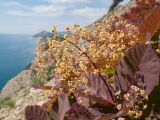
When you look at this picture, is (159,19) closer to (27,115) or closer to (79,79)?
(79,79)

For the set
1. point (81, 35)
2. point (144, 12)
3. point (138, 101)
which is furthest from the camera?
point (144, 12)

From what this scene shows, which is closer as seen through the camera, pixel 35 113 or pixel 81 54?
pixel 81 54

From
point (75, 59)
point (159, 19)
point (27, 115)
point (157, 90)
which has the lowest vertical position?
point (27, 115)

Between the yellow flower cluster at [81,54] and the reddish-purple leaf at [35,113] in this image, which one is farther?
the reddish-purple leaf at [35,113]

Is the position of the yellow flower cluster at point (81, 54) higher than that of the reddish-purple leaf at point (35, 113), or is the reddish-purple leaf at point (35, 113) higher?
the yellow flower cluster at point (81, 54)

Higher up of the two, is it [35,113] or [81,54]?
[81,54]

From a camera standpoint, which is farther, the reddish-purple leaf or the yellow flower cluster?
the reddish-purple leaf

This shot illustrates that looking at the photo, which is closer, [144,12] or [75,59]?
[75,59]

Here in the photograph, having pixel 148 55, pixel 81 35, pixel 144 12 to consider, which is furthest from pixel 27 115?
pixel 144 12

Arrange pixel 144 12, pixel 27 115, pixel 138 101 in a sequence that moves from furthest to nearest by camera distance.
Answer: pixel 144 12 → pixel 27 115 → pixel 138 101

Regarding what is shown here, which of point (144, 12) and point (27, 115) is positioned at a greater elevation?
point (144, 12)

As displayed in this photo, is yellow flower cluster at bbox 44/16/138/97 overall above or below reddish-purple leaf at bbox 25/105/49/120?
above
